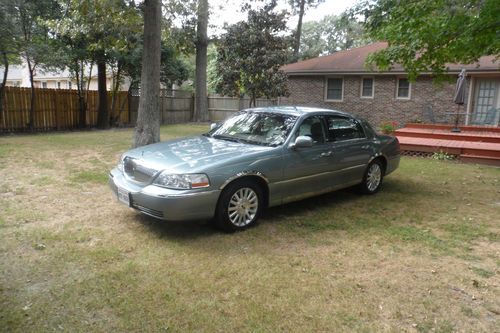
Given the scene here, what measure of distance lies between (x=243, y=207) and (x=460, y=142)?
9.90 m

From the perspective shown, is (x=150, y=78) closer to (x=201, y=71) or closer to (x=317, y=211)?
(x=317, y=211)

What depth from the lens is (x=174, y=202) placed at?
4.38 m

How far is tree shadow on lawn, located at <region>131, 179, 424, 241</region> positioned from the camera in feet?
16.2

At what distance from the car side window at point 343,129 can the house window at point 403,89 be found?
12.2m

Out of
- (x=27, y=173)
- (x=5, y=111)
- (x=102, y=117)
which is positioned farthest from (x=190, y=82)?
(x=27, y=173)

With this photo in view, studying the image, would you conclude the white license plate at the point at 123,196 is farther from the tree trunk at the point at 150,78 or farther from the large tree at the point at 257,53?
the large tree at the point at 257,53

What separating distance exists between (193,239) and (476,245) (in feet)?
11.4

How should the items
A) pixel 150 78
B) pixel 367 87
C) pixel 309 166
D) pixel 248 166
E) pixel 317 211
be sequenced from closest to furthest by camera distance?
1. pixel 248 166
2. pixel 309 166
3. pixel 317 211
4. pixel 150 78
5. pixel 367 87

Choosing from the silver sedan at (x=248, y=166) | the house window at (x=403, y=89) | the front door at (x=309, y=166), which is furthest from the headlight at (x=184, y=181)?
the house window at (x=403, y=89)

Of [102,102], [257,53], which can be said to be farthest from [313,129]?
[102,102]

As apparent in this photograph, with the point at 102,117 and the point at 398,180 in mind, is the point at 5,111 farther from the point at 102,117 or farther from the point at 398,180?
the point at 398,180

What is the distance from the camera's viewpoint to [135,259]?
4105mm

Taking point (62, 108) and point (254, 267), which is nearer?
point (254, 267)

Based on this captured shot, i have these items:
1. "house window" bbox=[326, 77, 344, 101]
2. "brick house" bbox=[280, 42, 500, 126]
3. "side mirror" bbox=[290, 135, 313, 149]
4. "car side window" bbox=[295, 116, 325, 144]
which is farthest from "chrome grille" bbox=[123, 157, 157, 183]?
"house window" bbox=[326, 77, 344, 101]
